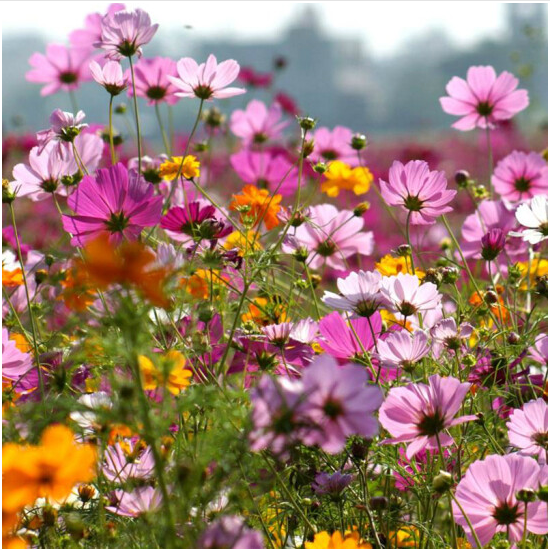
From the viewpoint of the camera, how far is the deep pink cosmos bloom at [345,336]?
641 mm

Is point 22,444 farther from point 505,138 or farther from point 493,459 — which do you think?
point 505,138

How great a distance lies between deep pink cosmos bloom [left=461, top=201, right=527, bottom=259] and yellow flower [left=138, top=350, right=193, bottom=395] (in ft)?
1.54

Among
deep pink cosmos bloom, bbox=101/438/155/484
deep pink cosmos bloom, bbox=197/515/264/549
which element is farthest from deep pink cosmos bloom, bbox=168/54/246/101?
deep pink cosmos bloom, bbox=197/515/264/549

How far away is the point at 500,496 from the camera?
0.53m

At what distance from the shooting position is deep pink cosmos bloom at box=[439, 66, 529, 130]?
3.03 ft

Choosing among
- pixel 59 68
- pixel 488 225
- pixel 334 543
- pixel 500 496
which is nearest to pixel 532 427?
pixel 500 496

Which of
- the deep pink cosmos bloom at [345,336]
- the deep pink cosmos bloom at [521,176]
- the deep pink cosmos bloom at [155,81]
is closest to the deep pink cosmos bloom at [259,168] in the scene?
the deep pink cosmos bloom at [155,81]

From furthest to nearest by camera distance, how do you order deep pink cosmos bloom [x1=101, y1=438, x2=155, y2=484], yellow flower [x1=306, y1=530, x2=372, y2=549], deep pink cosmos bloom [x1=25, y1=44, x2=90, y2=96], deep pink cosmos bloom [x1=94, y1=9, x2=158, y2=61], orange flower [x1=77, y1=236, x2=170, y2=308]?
deep pink cosmos bloom [x1=25, y1=44, x2=90, y2=96] < deep pink cosmos bloom [x1=94, y1=9, x2=158, y2=61] < deep pink cosmos bloom [x1=101, y1=438, x2=155, y2=484] < yellow flower [x1=306, y1=530, x2=372, y2=549] < orange flower [x1=77, y1=236, x2=170, y2=308]

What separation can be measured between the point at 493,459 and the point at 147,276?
10.8 inches

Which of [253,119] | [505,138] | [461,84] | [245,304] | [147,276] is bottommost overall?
[147,276]

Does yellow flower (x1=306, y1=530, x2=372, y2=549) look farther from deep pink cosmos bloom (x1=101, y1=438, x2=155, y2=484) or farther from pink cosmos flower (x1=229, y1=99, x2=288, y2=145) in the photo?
pink cosmos flower (x1=229, y1=99, x2=288, y2=145)

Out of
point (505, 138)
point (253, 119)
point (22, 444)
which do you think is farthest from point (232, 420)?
point (505, 138)

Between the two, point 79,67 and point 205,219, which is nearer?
point 205,219

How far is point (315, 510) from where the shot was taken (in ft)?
2.03
